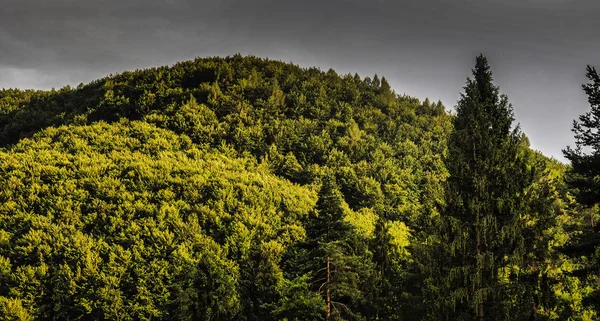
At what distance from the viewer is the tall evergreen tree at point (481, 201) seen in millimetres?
12000

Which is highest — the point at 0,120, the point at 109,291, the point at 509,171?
the point at 0,120

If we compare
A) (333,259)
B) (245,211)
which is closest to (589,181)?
(333,259)

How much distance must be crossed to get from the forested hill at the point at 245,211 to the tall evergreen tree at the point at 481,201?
14 centimetres

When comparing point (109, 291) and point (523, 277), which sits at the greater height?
point (523, 277)

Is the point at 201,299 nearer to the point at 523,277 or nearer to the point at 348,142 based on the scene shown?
the point at 523,277

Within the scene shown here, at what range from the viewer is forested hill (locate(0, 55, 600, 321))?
13391mm

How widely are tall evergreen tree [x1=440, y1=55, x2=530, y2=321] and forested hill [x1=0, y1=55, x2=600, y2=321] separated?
0.46 feet

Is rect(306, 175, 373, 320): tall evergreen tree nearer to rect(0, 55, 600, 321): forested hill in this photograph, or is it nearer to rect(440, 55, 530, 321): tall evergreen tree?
rect(0, 55, 600, 321): forested hill

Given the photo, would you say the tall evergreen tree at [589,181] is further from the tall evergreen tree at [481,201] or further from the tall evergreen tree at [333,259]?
the tall evergreen tree at [333,259]

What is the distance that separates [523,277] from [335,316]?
7.18 meters

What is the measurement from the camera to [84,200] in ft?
89.9

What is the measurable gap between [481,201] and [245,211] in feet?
63.2

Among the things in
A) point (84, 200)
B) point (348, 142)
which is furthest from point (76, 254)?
point (348, 142)

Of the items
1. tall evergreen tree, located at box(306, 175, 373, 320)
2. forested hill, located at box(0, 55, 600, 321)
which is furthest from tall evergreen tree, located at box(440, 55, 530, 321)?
tall evergreen tree, located at box(306, 175, 373, 320)
